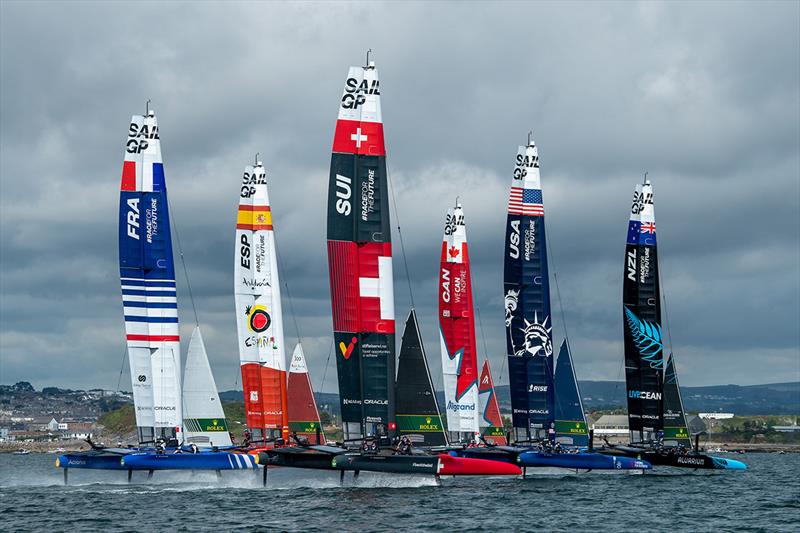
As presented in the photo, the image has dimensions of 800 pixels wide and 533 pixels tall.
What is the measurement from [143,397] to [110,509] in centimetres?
1195

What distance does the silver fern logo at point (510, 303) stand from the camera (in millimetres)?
58844

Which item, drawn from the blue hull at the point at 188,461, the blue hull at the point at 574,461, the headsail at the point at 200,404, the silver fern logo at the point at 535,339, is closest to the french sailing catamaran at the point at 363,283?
the blue hull at the point at 188,461

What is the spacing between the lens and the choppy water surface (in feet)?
122

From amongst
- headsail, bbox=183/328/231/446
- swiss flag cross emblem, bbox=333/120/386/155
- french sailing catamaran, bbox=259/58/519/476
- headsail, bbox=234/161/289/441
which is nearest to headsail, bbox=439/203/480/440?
headsail, bbox=234/161/289/441

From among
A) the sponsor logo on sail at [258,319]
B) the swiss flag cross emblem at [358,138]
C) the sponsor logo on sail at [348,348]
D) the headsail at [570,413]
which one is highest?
the swiss flag cross emblem at [358,138]

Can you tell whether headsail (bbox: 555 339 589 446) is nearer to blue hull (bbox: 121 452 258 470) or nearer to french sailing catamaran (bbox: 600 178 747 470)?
french sailing catamaran (bbox: 600 178 747 470)

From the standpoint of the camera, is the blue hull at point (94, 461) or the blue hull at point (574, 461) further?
the blue hull at point (574, 461)

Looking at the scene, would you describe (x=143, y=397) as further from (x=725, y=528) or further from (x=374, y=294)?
(x=725, y=528)

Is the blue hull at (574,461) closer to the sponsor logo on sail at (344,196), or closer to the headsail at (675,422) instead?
the headsail at (675,422)

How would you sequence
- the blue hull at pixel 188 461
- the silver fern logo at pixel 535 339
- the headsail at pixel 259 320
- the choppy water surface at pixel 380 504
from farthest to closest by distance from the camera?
1. the headsail at pixel 259 320
2. the silver fern logo at pixel 535 339
3. the blue hull at pixel 188 461
4. the choppy water surface at pixel 380 504

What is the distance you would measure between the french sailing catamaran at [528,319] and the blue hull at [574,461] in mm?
4105

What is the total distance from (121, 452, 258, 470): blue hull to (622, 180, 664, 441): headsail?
2354cm

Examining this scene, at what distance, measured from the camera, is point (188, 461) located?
48.1 meters

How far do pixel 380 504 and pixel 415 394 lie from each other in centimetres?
1160
